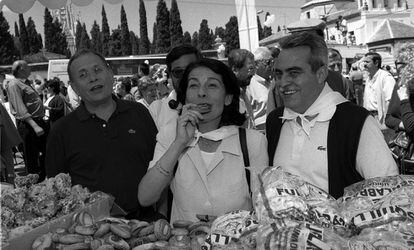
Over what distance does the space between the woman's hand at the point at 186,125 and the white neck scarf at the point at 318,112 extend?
485 millimetres

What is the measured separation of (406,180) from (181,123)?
3.57 ft

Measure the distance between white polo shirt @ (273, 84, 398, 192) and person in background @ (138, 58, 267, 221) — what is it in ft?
0.52

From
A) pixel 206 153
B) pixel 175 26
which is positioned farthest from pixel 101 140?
pixel 175 26

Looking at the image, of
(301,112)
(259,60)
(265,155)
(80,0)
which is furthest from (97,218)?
(259,60)

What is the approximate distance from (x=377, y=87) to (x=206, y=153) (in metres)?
5.77

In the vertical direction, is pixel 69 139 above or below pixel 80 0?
below

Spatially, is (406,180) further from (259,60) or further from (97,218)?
(259,60)

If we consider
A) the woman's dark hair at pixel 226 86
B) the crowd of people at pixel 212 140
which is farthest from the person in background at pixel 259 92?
the woman's dark hair at pixel 226 86

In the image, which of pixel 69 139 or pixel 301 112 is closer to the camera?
pixel 301 112

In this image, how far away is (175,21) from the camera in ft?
208

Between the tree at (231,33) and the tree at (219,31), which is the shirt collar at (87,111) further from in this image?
the tree at (219,31)

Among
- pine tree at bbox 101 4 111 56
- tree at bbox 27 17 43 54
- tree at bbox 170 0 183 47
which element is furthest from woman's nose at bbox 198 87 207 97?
pine tree at bbox 101 4 111 56

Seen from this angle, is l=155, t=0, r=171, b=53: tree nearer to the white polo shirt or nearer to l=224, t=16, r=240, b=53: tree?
l=224, t=16, r=240, b=53: tree

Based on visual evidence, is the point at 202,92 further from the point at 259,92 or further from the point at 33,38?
the point at 33,38
